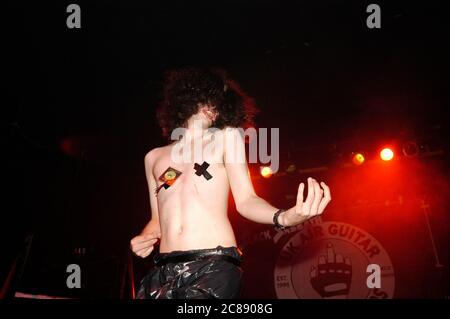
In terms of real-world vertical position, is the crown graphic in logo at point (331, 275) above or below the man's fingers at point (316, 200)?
below

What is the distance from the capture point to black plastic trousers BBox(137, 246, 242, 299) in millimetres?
1968

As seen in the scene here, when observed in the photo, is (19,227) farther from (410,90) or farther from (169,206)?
(410,90)

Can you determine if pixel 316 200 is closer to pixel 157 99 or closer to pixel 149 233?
pixel 149 233

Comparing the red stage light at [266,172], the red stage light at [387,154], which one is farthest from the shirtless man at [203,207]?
the red stage light at [387,154]

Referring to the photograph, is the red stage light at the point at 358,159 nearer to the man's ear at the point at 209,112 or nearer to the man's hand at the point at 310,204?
the man's ear at the point at 209,112

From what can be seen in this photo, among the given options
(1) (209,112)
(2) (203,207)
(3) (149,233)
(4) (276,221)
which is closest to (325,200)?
(4) (276,221)

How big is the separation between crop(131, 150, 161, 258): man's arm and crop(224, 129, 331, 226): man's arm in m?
0.60

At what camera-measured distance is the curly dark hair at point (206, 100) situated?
2936 mm

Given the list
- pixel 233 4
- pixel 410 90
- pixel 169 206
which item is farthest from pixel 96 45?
pixel 410 90

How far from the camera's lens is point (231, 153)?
7.92ft

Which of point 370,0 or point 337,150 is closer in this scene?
point 370,0
